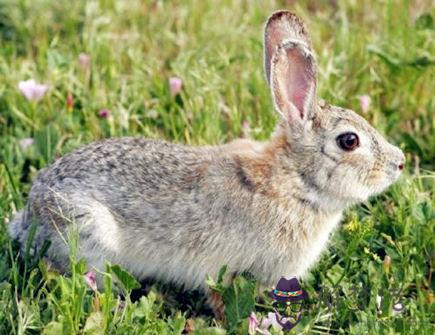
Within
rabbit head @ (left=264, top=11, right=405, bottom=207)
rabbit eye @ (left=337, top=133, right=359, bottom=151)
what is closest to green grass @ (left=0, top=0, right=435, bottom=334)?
rabbit head @ (left=264, top=11, right=405, bottom=207)

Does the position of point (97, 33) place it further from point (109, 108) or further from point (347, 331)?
point (347, 331)

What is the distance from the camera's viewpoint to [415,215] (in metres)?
5.51

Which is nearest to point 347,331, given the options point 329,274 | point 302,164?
point 329,274

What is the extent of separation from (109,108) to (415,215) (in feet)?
8.12

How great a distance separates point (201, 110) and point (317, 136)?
153cm

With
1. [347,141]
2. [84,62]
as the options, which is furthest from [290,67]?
[84,62]

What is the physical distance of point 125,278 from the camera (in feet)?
16.1

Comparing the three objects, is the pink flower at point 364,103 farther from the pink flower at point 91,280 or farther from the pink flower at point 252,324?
the pink flower at point 91,280

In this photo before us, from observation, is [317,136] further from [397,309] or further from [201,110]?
[201,110]

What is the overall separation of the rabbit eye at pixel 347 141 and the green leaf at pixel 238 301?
93 cm

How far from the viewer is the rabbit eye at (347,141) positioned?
5.25 m

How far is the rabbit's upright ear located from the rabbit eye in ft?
0.82

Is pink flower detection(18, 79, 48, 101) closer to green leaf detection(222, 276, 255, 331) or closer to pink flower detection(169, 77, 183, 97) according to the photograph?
pink flower detection(169, 77, 183, 97)

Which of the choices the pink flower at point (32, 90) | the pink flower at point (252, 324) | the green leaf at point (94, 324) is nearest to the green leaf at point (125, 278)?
the green leaf at point (94, 324)
